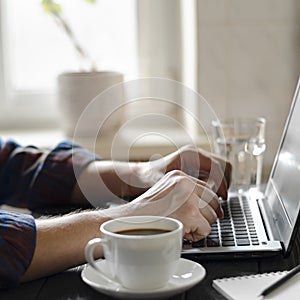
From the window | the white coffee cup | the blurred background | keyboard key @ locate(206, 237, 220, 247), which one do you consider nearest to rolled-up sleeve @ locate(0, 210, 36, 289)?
the white coffee cup

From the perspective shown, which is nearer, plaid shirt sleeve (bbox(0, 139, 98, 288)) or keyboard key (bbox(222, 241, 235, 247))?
keyboard key (bbox(222, 241, 235, 247))

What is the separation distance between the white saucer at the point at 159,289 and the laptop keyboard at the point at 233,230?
0.46 feet

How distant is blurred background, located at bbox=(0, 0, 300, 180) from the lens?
179 centimetres

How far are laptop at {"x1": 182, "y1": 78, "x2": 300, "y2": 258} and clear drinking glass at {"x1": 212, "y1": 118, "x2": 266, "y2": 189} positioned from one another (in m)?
0.03

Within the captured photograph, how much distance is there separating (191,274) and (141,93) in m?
1.27

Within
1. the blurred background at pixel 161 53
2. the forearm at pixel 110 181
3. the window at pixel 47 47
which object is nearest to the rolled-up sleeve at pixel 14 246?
the forearm at pixel 110 181

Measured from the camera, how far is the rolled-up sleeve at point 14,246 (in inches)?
34.5

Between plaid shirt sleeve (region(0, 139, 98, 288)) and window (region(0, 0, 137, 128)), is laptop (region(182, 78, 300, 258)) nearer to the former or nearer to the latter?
plaid shirt sleeve (region(0, 139, 98, 288))

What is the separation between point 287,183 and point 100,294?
1.40 ft

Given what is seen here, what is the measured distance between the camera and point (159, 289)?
79cm

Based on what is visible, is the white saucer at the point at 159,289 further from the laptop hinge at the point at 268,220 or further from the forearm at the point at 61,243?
the laptop hinge at the point at 268,220

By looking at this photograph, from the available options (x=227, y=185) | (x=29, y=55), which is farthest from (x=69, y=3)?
(x=227, y=185)

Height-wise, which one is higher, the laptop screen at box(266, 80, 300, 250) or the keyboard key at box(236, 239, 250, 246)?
the laptop screen at box(266, 80, 300, 250)

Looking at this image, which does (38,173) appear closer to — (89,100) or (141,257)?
(89,100)
